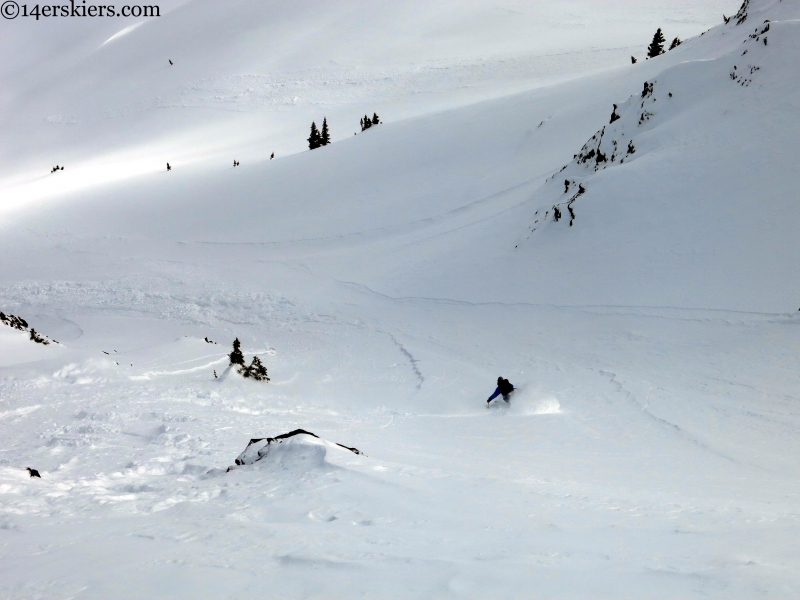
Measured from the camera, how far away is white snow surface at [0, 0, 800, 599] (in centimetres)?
393

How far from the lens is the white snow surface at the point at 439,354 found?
3930 millimetres

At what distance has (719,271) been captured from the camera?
49.0 ft

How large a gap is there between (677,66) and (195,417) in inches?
816

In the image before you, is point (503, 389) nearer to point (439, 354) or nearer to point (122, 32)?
point (439, 354)

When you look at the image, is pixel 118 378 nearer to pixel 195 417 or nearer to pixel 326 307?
pixel 195 417

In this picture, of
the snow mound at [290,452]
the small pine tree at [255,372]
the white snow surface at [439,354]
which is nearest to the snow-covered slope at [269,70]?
the white snow surface at [439,354]

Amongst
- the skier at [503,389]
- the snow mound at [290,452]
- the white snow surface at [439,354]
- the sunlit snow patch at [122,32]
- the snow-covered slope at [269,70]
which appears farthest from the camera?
the sunlit snow patch at [122,32]

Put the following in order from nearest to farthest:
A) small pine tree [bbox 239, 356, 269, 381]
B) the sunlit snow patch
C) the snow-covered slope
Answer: small pine tree [bbox 239, 356, 269, 381] < the snow-covered slope < the sunlit snow patch

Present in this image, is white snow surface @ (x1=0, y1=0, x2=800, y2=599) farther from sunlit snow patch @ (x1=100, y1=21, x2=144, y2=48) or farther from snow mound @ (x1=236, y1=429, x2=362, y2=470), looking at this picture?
sunlit snow patch @ (x1=100, y1=21, x2=144, y2=48)

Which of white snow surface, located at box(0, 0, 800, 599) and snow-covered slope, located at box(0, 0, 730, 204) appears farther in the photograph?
snow-covered slope, located at box(0, 0, 730, 204)

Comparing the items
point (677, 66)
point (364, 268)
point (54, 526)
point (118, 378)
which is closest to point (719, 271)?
point (677, 66)

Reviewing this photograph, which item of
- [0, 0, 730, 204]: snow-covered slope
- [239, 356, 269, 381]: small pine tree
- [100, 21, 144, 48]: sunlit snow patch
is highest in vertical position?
[100, 21, 144, 48]: sunlit snow patch

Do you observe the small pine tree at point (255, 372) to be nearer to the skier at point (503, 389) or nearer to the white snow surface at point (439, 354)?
the white snow surface at point (439, 354)

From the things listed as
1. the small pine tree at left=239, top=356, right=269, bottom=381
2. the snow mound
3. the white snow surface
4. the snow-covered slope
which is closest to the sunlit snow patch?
the snow-covered slope
